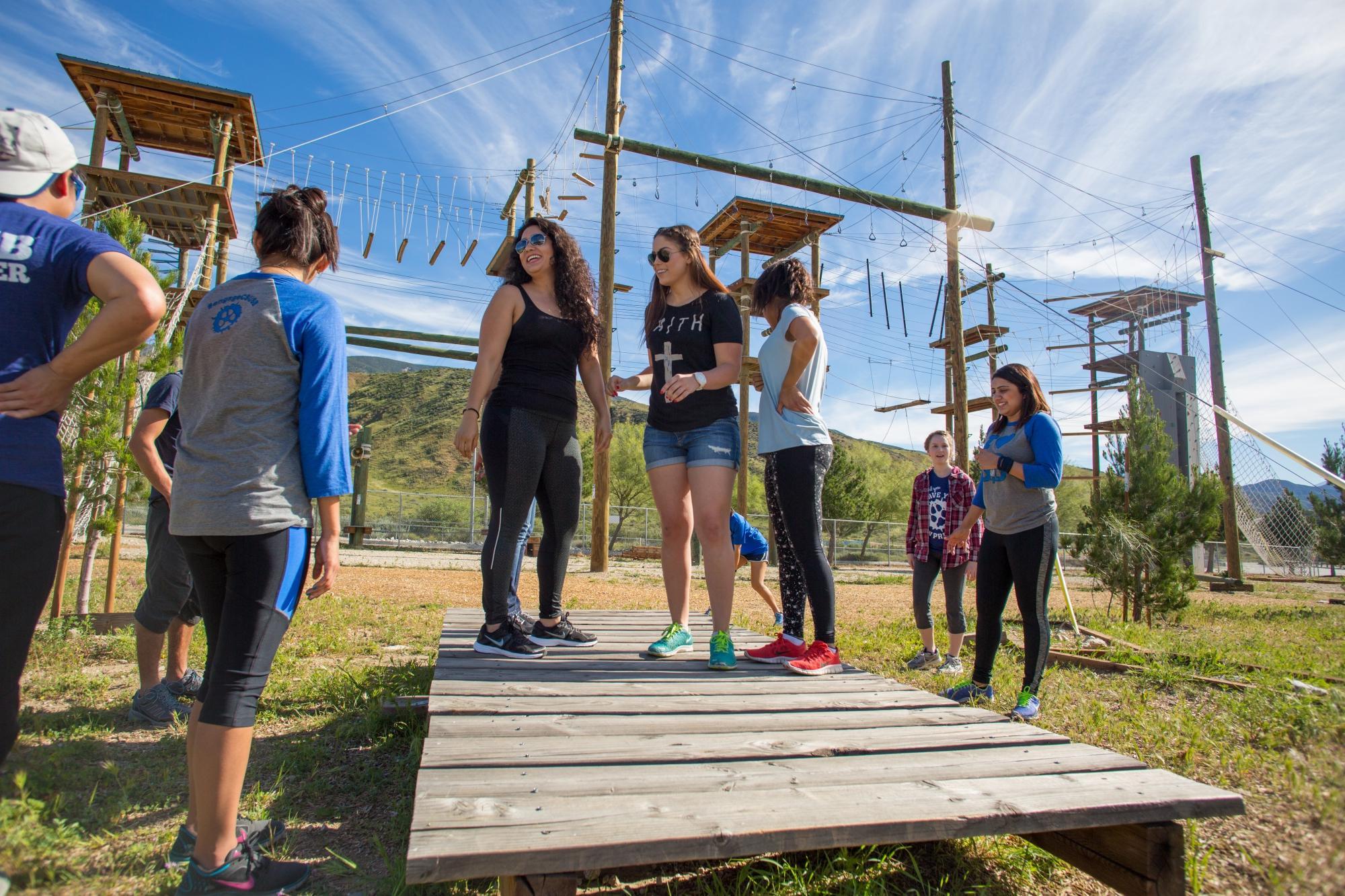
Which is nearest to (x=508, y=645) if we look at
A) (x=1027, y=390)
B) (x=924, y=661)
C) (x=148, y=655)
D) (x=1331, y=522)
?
(x=148, y=655)

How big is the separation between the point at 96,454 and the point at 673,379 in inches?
202

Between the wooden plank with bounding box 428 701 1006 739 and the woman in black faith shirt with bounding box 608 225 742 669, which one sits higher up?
the woman in black faith shirt with bounding box 608 225 742 669

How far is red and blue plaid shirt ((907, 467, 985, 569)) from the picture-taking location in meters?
5.73

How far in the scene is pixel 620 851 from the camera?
5.07 ft

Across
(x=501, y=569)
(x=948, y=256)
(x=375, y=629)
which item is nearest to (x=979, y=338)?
(x=948, y=256)

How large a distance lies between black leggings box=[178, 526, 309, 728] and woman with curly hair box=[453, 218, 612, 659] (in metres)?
1.31

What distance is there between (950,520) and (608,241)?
10.0m

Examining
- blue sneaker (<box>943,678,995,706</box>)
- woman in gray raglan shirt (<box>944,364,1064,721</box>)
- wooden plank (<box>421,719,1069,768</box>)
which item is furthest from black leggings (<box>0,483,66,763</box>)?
blue sneaker (<box>943,678,995,706</box>)

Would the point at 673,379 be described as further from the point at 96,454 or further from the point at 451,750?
the point at 96,454

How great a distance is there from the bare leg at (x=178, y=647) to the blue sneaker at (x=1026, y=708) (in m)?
4.29

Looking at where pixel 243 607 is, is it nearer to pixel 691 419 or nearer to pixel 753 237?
pixel 691 419

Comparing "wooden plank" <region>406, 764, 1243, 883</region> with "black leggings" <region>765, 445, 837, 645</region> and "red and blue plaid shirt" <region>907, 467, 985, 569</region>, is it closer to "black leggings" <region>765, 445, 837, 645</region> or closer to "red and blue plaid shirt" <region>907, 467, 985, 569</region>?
"black leggings" <region>765, 445, 837, 645</region>

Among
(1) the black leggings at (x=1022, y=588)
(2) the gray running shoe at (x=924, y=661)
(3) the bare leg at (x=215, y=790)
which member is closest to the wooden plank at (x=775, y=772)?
(3) the bare leg at (x=215, y=790)

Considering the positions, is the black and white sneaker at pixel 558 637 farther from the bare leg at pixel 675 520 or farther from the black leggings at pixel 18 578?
the black leggings at pixel 18 578
